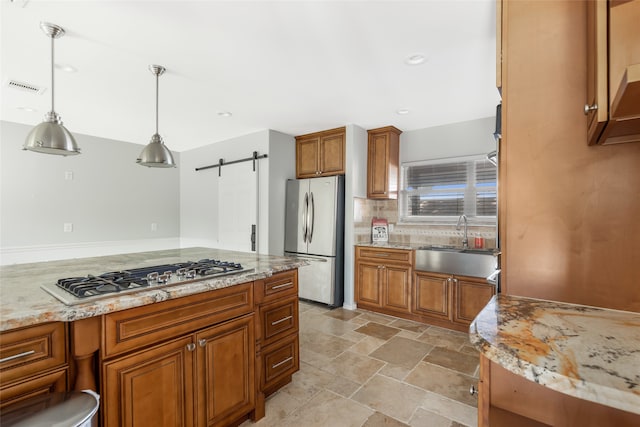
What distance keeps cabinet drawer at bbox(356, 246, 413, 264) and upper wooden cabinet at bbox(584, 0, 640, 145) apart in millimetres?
2775

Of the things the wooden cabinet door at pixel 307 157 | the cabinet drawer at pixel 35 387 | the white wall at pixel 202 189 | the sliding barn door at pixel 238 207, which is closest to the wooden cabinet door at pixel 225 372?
the cabinet drawer at pixel 35 387

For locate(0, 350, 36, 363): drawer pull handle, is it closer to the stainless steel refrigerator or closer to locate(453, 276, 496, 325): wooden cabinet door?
the stainless steel refrigerator

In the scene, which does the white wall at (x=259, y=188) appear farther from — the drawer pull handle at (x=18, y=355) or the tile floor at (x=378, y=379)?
the drawer pull handle at (x=18, y=355)

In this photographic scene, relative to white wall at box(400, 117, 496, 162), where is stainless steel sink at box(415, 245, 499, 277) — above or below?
below

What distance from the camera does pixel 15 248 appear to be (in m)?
3.94

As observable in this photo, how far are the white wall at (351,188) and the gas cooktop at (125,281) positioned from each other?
2.33 m

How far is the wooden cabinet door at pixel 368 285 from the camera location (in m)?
3.85

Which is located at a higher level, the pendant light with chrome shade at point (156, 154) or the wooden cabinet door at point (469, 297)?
the pendant light with chrome shade at point (156, 154)

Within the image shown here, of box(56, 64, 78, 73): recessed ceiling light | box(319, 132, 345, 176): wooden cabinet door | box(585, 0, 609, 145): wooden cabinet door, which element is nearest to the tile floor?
box(585, 0, 609, 145): wooden cabinet door

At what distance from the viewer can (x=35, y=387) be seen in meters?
1.06

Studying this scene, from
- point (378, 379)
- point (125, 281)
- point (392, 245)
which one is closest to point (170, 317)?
point (125, 281)

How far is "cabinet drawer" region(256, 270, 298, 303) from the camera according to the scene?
1.91m

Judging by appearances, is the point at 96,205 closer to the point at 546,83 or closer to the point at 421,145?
the point at 421,145

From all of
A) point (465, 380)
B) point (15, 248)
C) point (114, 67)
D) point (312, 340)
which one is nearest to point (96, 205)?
point (15, 248)
